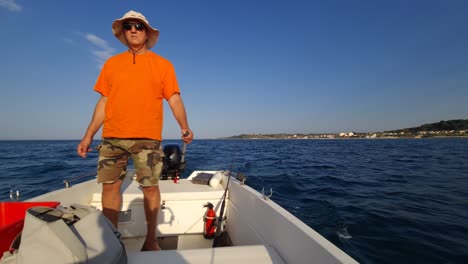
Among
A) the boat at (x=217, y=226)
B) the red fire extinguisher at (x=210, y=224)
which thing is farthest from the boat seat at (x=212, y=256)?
the red fire extinguisher at (x=210, y=224)

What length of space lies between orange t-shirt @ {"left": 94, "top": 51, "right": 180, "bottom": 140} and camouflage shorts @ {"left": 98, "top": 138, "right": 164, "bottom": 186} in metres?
0.07

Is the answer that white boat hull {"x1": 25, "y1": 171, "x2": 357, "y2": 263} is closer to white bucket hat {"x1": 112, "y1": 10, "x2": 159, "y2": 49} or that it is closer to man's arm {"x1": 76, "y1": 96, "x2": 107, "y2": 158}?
man's arm {"x1": 76, "y1": 96, "x2": 107, "y2": 158}

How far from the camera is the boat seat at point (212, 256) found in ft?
5.30

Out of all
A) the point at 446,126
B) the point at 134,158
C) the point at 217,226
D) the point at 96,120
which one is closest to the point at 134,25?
the point at 96,120

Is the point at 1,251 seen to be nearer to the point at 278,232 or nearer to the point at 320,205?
the point at 278,232

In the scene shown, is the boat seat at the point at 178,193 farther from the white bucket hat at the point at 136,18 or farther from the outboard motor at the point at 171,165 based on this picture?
the white bucket hat at the point at 136,18

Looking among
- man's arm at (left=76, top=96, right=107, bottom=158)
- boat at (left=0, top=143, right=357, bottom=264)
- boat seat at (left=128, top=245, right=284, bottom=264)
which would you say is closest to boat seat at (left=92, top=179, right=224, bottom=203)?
boat at (left=0, top=143, right=357, bottom=264)

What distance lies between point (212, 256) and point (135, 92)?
1.53 m

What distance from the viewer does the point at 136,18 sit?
6.80 feet

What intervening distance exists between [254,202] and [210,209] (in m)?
0.92

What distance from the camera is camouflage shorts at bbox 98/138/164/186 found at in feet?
6.61

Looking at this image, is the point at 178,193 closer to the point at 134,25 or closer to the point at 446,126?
the point at 134,25

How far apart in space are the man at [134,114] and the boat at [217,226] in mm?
608

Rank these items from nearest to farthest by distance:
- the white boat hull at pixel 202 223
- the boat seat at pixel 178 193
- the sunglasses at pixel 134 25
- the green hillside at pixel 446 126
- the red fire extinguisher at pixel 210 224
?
1. the white boat hull at pixel 202 223
2. the sunglasses at pixel 134 25
3. the red fire extinguisher at pixel 210 224
4. the boat seat at pixel 178 193
5. the green hillside at pixel 446 126
